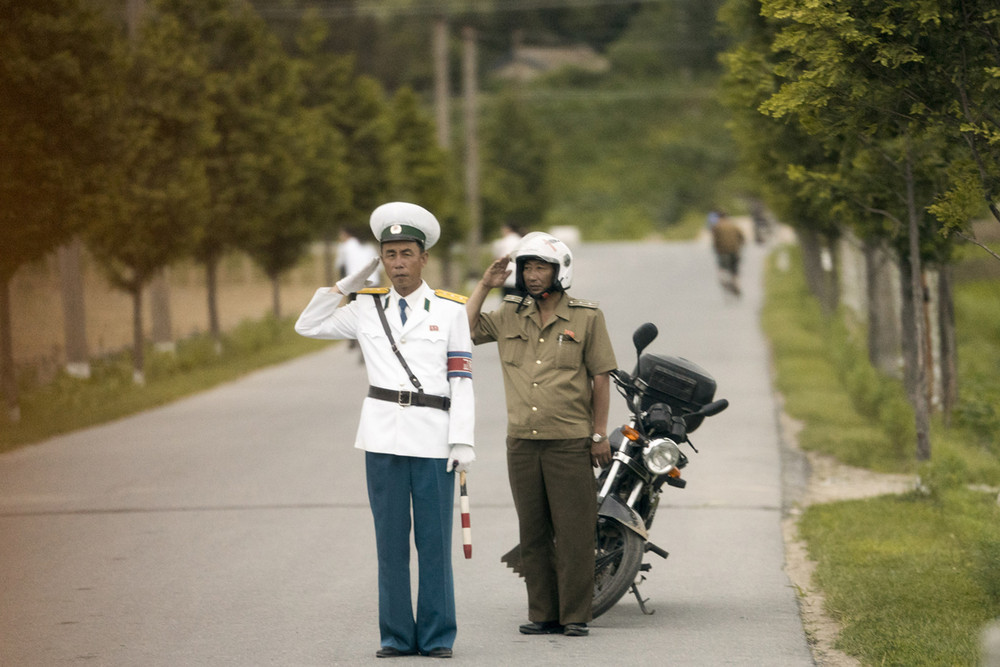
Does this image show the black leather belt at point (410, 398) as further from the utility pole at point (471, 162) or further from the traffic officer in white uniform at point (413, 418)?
the utility pole at point (471, 162)

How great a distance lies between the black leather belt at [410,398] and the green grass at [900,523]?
7.06ft

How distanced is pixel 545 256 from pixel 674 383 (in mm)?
1141

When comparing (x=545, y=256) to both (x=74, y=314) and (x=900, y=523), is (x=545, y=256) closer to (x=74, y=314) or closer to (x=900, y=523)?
(x=900, y=523)

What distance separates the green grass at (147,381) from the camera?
15602 millimetres

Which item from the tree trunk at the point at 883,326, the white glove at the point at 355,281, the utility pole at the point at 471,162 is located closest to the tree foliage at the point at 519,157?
the utility pole at the point at 471,162

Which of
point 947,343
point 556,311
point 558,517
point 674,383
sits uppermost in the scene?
point 556,311

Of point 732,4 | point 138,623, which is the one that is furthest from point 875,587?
point 732,4

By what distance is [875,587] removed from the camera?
7.66m

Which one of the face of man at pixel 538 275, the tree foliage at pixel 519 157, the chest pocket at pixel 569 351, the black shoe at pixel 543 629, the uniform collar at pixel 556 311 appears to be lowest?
the black shoe at pixel 543 629

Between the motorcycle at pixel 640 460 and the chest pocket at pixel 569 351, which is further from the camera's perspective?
the motorcycle at pixel 640 460

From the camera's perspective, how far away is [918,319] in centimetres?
1199

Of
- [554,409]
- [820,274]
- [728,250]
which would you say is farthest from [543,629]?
[728,250]

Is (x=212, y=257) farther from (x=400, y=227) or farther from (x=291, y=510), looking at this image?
(x=400, y=227)

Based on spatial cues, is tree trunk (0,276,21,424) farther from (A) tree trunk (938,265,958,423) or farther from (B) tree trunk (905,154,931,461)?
(A) tree trunk (938,265,958,423)
